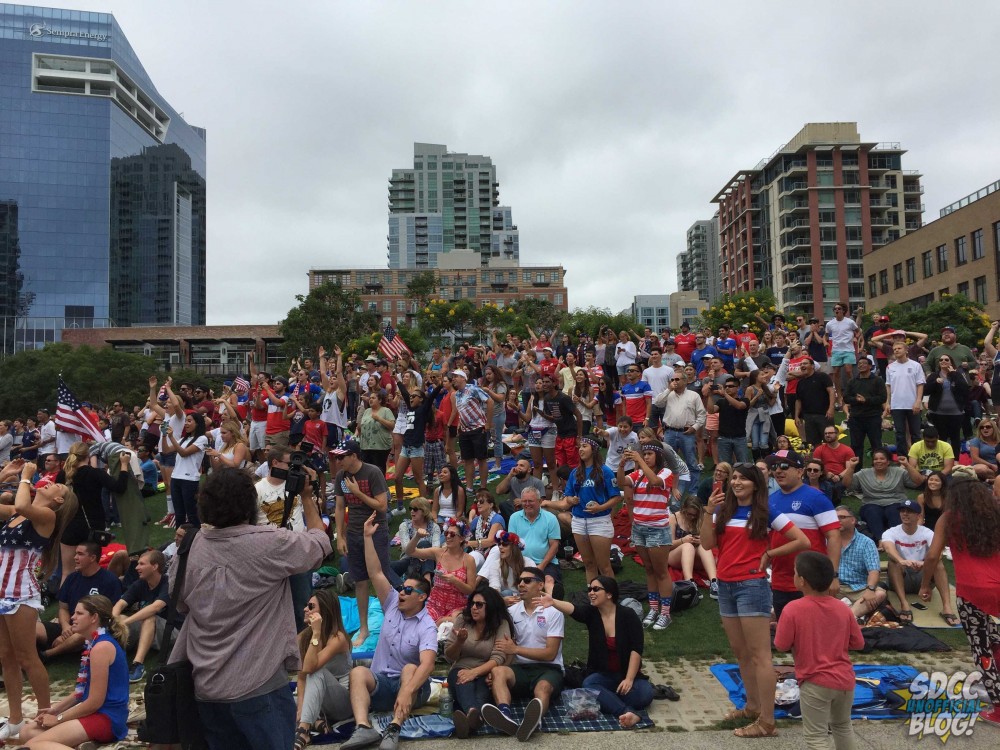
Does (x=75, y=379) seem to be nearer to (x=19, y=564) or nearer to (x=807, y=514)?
(x=19, y=564)

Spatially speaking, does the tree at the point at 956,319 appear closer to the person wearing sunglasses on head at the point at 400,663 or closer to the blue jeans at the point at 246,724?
the person wearing sunglasses on head at the point at 400,663

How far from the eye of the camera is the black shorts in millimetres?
11578

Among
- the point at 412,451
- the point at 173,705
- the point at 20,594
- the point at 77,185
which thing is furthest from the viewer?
the point at 77,185

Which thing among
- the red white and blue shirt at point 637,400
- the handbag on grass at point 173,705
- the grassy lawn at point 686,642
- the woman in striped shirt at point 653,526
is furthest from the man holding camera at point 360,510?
the red white and blue shirt at point 637,400

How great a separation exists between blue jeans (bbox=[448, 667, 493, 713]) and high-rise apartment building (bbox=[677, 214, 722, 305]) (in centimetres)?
14995

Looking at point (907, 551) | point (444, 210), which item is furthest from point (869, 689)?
point (444, 210)

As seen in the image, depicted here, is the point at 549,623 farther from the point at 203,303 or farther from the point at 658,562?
the point at 203,303

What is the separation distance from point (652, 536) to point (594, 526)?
786 mm

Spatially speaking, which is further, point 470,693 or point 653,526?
point 653,526

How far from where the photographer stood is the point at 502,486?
9484 millimetres

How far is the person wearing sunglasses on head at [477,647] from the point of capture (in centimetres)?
575

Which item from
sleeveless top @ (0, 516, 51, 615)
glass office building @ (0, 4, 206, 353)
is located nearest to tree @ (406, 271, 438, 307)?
glass office building @ (0, 4, 206, 353)

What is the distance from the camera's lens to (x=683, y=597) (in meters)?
7.95

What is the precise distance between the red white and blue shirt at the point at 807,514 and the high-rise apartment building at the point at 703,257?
149 meters
